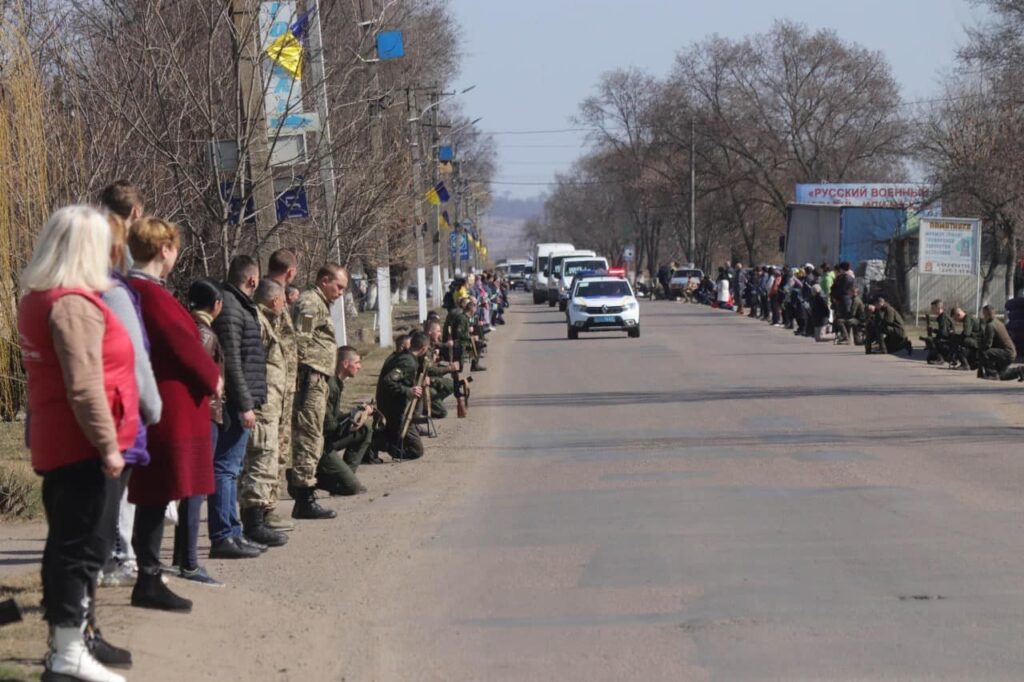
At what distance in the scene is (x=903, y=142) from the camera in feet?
292

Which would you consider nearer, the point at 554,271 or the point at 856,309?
the point at 856,309

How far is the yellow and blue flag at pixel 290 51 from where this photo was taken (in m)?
15.9

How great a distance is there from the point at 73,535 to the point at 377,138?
1822 centimetres

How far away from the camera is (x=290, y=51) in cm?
1638

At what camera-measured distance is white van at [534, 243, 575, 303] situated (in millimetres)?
74919

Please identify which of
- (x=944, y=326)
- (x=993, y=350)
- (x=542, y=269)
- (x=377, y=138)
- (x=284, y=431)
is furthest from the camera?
(x=542, y=269)

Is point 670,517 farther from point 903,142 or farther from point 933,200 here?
point 903,142

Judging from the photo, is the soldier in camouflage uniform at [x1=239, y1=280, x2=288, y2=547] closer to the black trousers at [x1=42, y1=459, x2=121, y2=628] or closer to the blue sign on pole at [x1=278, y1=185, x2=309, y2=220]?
the black trousers at [x1=42, y1=459, x2=121, y2=628]

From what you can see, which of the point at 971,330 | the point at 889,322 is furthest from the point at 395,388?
the point at 889,322

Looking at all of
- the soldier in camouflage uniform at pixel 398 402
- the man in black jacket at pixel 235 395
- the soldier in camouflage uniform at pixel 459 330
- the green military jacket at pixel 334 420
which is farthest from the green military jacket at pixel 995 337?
the man in black jacket at pixel 235 395

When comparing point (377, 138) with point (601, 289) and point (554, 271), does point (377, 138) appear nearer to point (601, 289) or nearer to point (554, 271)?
point (601, 289)

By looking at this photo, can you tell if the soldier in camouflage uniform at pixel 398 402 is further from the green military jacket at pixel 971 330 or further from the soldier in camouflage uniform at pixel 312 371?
the green military jacket at pixel 971 330

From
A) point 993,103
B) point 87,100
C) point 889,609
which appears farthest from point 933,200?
point 889,609

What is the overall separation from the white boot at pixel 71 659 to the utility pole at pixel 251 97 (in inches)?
358
